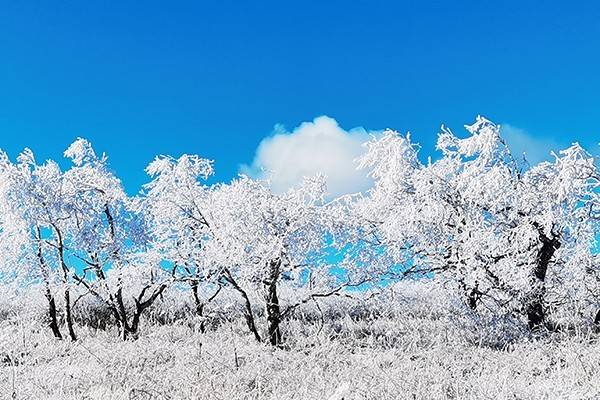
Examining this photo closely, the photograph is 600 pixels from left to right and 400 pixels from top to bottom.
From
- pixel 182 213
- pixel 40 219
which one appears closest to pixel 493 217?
pixel 182 213

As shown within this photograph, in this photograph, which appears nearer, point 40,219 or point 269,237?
point 269,237

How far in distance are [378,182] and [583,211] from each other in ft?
14.2

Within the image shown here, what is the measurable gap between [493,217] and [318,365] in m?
5.47

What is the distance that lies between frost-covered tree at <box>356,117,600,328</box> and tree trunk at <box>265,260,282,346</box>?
2.55 meters

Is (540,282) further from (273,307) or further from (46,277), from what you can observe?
(46,277)

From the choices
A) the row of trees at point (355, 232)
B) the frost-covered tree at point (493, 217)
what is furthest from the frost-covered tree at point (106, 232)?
the frost-covered tree at point (493, 217)

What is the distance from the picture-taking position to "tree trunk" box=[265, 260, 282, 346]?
1239cm

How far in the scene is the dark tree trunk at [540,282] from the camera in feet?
39.1

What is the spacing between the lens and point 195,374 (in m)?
7.75

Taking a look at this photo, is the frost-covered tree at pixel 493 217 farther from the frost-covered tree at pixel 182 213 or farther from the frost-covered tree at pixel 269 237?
the frost-covered tree at pixel 182 213

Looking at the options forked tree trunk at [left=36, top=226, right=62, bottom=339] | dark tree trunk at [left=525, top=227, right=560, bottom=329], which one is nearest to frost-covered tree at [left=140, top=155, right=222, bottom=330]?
forked tree trunk at [left=36, top=226, right=62, bottom=339]

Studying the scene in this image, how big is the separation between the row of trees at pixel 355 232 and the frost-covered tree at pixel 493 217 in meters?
0.03

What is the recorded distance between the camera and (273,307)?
1302 centimetres

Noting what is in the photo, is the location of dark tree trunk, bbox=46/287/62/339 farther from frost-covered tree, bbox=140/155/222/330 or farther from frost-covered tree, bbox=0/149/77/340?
frost-covered tree, bbox=140/155/222/330
